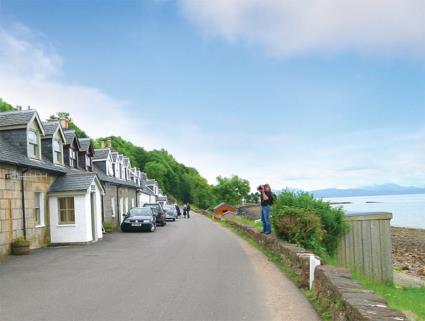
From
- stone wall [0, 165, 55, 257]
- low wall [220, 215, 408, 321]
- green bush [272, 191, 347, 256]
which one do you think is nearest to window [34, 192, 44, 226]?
stone wall [0, 165, 55, 257]

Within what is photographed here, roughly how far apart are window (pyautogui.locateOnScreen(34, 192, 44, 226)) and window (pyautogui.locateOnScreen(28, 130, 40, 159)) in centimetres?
175

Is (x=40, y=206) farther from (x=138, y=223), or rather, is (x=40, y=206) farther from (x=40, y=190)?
(x=138, y=223)

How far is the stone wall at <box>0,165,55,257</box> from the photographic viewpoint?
14672mm

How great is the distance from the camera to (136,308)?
6.82 m

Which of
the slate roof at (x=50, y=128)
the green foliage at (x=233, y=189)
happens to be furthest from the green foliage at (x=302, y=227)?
the green foliage at (x=233, y=189)

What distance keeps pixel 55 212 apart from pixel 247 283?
1250 centimetres

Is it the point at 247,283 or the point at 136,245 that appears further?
the point at 136,245

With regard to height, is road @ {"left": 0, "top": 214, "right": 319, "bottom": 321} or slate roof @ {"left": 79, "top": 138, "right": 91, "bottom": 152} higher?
slate roof @ {"left": 79, "top": 138, "right": 91, "bottom": 152}

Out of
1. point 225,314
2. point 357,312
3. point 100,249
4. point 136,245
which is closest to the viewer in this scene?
point 357,312

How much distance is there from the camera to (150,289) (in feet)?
27.2

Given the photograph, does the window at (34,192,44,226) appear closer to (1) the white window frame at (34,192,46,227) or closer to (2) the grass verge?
(1) the white window frame at (34,192,46,227)

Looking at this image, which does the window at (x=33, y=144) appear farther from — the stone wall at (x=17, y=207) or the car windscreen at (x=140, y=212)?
the car windscreen at (x=140, y=212)

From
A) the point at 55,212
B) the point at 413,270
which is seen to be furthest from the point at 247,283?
the point at 413,270

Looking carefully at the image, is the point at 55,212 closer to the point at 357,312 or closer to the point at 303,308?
the point at 303,308
